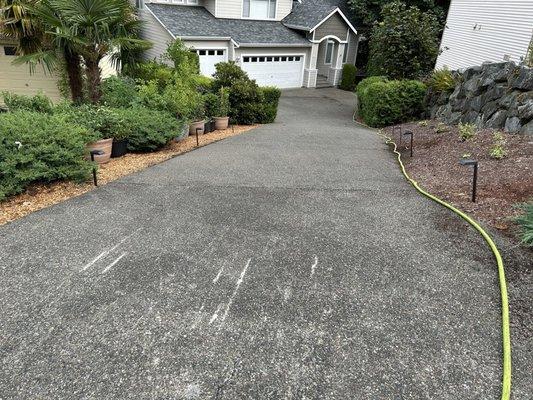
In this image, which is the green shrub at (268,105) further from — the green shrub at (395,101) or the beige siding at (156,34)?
the beige siding at (156,34)

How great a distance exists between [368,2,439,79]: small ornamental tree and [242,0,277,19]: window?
831 cm

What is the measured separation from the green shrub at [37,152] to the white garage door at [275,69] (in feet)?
49.3

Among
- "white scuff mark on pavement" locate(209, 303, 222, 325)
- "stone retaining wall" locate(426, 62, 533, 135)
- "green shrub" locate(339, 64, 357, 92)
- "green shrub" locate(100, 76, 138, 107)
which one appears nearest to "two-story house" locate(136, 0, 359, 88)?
"green shrub" locate(339, 64, 357, 92)

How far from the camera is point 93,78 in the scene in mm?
8734

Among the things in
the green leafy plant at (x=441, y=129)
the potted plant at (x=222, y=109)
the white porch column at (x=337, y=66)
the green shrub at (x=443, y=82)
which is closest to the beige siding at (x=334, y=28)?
the white porch column at (x=337, y=66)

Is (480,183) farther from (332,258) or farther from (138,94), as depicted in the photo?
(138,94)

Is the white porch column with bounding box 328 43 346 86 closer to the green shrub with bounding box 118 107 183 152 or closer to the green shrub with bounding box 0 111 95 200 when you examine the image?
the green shrub with bounding box 118 107 183 152

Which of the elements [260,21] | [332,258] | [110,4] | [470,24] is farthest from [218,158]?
[260,21]

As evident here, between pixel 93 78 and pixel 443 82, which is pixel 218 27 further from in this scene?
pixel 443 82

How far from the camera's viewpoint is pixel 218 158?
8180 millimetres

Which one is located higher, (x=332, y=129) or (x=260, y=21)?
(x=260, y=21)

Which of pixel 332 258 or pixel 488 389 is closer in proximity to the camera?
pixel 488 389

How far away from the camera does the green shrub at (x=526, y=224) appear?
3.94m

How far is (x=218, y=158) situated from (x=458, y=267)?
18.2ft
